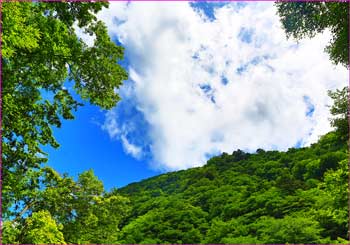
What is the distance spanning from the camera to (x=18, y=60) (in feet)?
45.5

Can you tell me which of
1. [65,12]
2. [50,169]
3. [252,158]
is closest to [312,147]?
[252,158]

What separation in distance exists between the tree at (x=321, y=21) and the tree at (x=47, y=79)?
7.58m

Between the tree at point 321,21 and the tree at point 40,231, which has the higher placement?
the tree at point 321,21

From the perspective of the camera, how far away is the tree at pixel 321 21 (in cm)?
1588

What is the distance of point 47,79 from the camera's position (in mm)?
15016

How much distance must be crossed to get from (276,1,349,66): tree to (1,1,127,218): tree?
7.58 metres

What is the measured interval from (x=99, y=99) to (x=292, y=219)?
144 ft

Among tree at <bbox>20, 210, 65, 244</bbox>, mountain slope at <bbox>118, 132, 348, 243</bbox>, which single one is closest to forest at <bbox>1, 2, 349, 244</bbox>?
tree at <bbox>20, 210, 65, 244</bbox>

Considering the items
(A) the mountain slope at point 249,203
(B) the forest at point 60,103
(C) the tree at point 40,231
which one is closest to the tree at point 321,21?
(B) the forest at point 60,103

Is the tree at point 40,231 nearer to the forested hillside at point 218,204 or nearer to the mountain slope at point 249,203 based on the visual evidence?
the forested hillside at point 218,204

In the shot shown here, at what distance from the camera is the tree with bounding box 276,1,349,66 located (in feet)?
52.1

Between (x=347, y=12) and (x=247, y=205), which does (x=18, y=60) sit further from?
(x=247, y=205)

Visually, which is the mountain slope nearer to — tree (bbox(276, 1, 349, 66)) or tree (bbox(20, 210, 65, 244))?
tree (bbox(276, 1, 349, 66))

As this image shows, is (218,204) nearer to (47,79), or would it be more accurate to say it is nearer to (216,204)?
(216,204)
